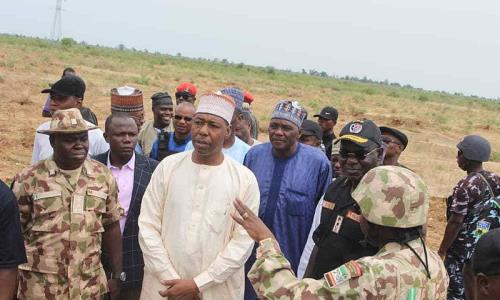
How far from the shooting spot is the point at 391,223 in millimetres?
2254

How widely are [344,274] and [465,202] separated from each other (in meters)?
2.88

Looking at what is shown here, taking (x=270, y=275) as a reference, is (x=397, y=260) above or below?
above

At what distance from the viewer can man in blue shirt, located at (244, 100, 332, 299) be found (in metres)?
3.96

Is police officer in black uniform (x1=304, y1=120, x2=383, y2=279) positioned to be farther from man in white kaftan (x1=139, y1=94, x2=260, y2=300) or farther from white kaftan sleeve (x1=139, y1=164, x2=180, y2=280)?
white kaftan sleeve (x1=139, y1=164, x2=180, y2=280)

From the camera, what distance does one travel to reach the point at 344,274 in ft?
7.06

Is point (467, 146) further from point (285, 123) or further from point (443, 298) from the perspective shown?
point (443, 298)

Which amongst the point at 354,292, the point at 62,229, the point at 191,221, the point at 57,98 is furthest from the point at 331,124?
the point at 354,292

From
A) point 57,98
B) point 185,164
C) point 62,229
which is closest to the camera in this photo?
point 62,229

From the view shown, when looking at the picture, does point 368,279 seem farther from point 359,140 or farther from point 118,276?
point 118,276

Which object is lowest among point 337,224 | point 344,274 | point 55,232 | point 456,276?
point 456,276

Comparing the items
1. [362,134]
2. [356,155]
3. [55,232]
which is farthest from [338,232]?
[55,232]

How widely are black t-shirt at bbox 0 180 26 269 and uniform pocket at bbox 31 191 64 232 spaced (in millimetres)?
437

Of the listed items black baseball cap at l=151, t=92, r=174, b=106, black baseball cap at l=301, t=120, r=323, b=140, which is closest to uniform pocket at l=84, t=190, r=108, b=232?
black baseball cap at l=151, t=92, r=174, b=106

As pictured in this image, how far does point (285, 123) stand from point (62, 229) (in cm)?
177
